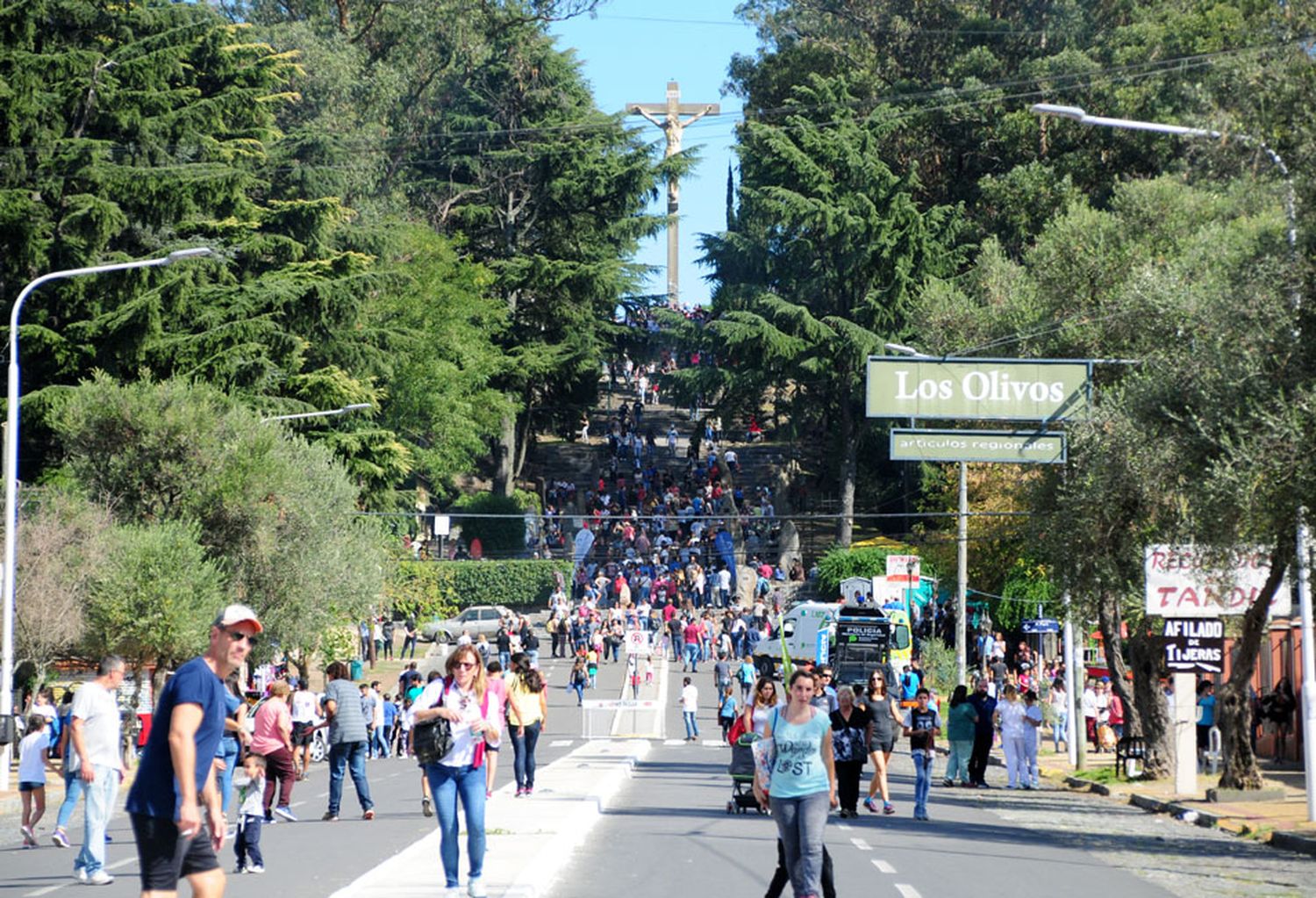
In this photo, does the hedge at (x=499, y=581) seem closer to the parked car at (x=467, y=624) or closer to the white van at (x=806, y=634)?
the parked car at (x=467, y=624)

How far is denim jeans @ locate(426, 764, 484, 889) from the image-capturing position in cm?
1189

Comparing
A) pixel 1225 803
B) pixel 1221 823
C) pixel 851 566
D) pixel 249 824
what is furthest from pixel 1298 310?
pixel 851 566

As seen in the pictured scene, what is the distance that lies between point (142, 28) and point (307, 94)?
21069 millimetres

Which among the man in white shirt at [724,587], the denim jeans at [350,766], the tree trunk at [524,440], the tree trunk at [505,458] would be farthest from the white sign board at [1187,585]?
the tree trunk at [524,440]

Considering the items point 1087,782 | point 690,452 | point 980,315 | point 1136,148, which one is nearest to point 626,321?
point 690,452

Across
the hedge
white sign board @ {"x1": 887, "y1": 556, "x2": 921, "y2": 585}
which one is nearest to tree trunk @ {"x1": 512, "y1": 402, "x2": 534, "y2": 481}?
the hedge

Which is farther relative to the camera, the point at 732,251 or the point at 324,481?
the point at 732,251

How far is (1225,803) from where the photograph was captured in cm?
2402

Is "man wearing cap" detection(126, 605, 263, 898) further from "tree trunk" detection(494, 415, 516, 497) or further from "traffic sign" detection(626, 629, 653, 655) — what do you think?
"tree trunk" detection(494, 415, 516, 497)

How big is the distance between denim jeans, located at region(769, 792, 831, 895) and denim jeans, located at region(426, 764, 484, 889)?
201cm

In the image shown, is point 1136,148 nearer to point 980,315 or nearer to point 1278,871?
point 980,315

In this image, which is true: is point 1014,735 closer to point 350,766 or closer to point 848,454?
point 350,766

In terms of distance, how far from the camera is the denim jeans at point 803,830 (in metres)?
11.7

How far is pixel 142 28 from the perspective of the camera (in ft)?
163
